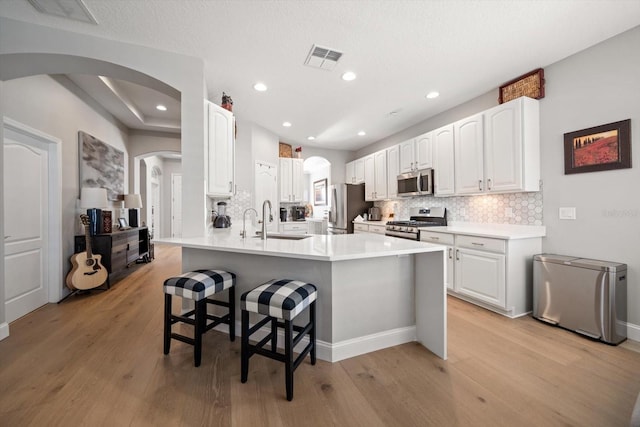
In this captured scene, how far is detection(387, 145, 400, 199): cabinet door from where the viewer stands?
469 centimetres

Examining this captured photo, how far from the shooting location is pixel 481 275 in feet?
9.43

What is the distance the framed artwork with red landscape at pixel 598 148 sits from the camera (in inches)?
89.0

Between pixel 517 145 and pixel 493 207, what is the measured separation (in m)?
0.88

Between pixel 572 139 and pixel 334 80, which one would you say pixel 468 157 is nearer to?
pixel 572 139

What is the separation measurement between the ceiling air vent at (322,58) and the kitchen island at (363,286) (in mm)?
1822

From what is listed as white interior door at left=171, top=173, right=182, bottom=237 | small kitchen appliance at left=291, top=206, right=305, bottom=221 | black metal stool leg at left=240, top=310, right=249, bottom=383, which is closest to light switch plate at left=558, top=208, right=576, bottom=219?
black metal stool leg at left=240, top=310, right=249, bottom=383

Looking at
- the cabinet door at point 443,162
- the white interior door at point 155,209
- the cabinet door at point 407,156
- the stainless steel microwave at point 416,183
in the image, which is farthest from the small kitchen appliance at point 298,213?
the white interior door at point 155,209

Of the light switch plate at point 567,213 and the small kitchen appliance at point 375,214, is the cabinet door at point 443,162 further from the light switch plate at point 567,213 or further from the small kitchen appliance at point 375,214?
the small kitchen appliance at point 375,214

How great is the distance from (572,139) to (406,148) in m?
2.18

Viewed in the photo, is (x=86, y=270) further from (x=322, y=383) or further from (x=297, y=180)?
(x=297, y=180)

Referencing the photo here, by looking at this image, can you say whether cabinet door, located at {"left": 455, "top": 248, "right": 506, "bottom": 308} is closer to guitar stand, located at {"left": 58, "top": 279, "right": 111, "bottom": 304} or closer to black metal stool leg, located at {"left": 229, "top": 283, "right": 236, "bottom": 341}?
black metal stool leg, located at {"left": 229, "top": 283, "right": 236, "bottom": 341}

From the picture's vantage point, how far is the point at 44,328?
8.01 feet

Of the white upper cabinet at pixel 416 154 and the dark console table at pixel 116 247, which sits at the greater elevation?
the white upper cabinet at pixel 416 154

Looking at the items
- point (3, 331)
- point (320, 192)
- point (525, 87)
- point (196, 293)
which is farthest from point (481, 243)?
point (320, 192)
